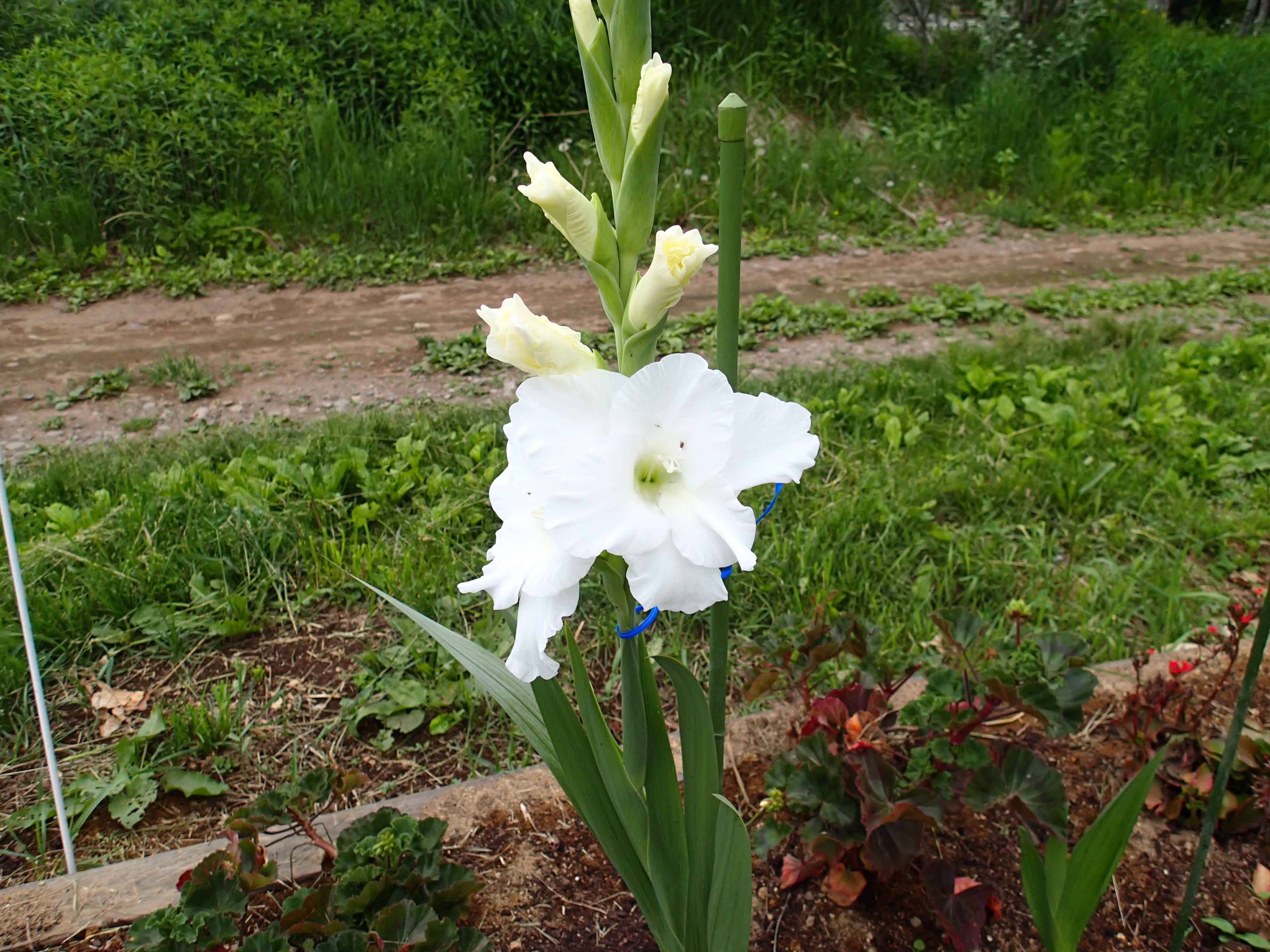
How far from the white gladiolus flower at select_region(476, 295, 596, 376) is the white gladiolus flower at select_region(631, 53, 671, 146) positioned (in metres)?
0.22

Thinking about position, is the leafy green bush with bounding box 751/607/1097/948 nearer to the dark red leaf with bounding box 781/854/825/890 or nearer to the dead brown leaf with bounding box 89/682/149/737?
the dark red leaf with bounding box 781/854/825/890

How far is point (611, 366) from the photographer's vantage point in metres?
1.89

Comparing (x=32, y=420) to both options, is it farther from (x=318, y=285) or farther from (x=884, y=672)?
(x=884, y=672)

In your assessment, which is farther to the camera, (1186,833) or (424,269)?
(424,269)

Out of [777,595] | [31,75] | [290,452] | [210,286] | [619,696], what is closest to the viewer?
[619,696]

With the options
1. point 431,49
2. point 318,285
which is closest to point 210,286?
point 318,285

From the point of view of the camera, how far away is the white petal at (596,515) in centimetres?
87

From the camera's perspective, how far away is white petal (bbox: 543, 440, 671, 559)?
866 mm

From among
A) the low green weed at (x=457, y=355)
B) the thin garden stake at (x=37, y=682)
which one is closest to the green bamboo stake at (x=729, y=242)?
the thin garden stake at (x=37, y=682)

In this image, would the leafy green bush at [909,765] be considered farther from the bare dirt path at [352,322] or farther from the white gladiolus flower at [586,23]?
the bare dirt path at [352,322]

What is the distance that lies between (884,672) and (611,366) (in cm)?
78

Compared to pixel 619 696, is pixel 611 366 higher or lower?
higher

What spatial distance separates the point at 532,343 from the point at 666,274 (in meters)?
0.16

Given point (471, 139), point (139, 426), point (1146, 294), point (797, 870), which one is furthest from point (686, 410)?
point (471, 139)
